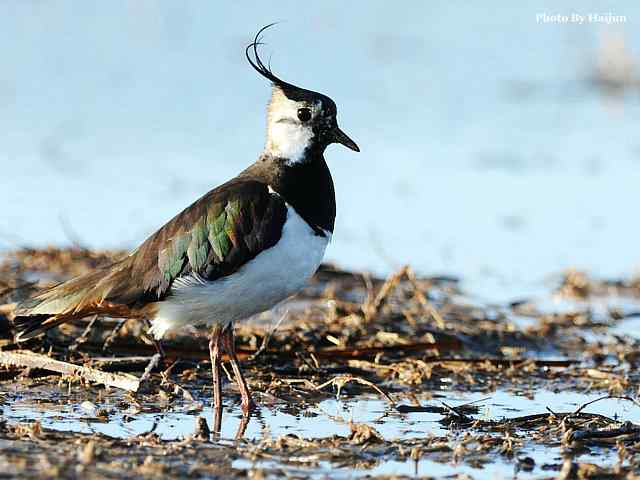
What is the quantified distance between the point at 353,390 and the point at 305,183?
1.09 metres

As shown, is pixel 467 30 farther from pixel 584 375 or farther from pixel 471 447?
pixel 471 447

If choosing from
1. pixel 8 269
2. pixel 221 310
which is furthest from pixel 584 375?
pixel 8 269

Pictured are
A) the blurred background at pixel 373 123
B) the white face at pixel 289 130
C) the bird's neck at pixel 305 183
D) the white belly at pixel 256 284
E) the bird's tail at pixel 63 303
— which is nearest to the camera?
the white belly at pixel 256 284

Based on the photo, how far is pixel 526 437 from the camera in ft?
17.5

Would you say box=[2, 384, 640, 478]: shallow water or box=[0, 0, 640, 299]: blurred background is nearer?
box=[2, 384, 640, 478]: shallow water

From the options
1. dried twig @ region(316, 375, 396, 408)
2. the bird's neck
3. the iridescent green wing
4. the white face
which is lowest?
dried twig @ region(316, 375, 396, 408)

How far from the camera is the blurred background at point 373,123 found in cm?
969

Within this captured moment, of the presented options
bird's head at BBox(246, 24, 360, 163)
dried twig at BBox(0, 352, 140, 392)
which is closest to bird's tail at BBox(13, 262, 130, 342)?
dried twig at BBox(0, 352, 140, 392)

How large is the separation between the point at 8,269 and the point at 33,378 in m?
2.61

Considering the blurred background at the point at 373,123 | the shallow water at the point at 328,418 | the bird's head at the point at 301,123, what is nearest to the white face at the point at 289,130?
the bird's head at the point at 301,123

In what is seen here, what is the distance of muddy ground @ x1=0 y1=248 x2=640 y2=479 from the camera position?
4836 millimetres

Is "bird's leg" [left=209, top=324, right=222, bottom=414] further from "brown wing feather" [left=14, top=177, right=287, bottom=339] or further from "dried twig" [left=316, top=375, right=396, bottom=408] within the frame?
"dried twig" [left=316, top=375, right=396, bottom=408]

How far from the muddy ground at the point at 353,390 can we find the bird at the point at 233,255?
29 cm

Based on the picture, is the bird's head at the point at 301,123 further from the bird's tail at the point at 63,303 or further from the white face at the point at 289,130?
the bird's tail at the point at 63,303
